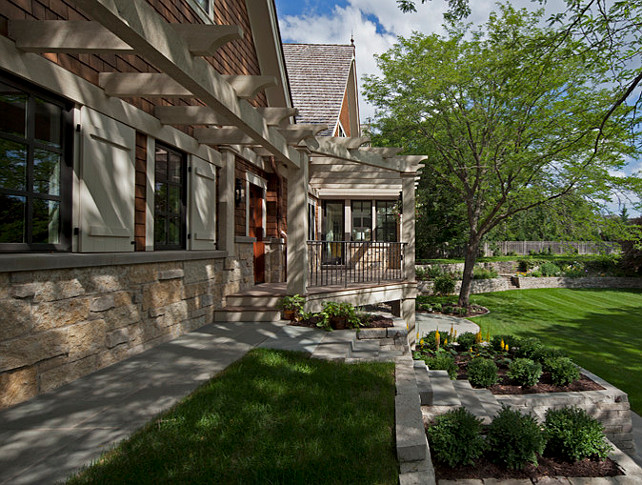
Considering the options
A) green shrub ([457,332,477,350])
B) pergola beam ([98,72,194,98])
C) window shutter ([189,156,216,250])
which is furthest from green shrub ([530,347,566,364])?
pergola beam ([98,72,194,98])

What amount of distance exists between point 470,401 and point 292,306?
311cm

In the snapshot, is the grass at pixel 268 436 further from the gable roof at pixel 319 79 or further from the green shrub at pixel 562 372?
the gable roof at pixel 319 79

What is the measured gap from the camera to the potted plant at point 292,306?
6438mm

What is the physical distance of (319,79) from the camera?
588 inches

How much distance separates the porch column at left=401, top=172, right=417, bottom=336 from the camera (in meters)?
8.70

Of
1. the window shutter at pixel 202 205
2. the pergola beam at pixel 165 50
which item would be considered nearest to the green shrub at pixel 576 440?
the pergola beam at pixel 165 50

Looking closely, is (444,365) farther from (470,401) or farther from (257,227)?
(257,227)

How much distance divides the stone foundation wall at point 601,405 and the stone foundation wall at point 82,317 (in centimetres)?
441

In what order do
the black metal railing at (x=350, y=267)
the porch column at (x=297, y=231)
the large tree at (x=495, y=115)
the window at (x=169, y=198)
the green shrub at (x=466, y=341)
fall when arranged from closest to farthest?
the window at (x=169, y=198)
the porch column at (x=297, y=231)
the green shrub at (x=466, y=341)
the black metal railing at (x=350, y=267)
the large tree at (x=495, y=115)

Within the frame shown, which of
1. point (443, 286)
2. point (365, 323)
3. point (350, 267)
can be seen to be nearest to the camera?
point (365, 323)

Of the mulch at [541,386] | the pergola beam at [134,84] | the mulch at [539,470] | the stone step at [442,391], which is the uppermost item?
the pergola beam at [134,84]

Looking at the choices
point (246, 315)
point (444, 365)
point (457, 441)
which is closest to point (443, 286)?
point (444, 365)

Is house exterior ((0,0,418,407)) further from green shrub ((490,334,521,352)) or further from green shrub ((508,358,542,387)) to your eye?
green shrub ((490,334,521,352))

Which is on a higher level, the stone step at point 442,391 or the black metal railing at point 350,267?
the black metal railing at point 350,267
